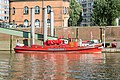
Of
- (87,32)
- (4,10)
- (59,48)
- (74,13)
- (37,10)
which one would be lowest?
(59,48)

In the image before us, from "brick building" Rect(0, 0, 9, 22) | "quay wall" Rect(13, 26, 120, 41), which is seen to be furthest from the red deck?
"brick building" Rect(0, 0, 9, 22)

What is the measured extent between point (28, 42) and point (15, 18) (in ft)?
62.1

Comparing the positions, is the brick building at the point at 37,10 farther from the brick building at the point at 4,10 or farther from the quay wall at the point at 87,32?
the brick building at the point at 4,10

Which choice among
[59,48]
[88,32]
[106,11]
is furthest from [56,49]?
[106,11]

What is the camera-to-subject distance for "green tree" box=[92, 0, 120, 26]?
375 feet

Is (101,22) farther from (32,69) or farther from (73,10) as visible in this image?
(32,69)

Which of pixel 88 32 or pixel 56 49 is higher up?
pixel 88 32

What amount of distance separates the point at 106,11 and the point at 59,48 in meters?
33.1

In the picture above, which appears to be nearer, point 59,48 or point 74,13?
point 59,48

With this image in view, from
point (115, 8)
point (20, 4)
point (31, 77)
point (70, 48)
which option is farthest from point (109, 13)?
point (31, 77)

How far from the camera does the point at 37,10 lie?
4373 inches

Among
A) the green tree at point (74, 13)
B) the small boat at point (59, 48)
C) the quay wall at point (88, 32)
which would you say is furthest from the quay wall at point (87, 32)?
the green tree at point (74, 13)

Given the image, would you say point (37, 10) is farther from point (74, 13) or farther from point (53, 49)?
point (74, 13)

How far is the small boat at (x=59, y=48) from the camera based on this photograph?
8469 cm
